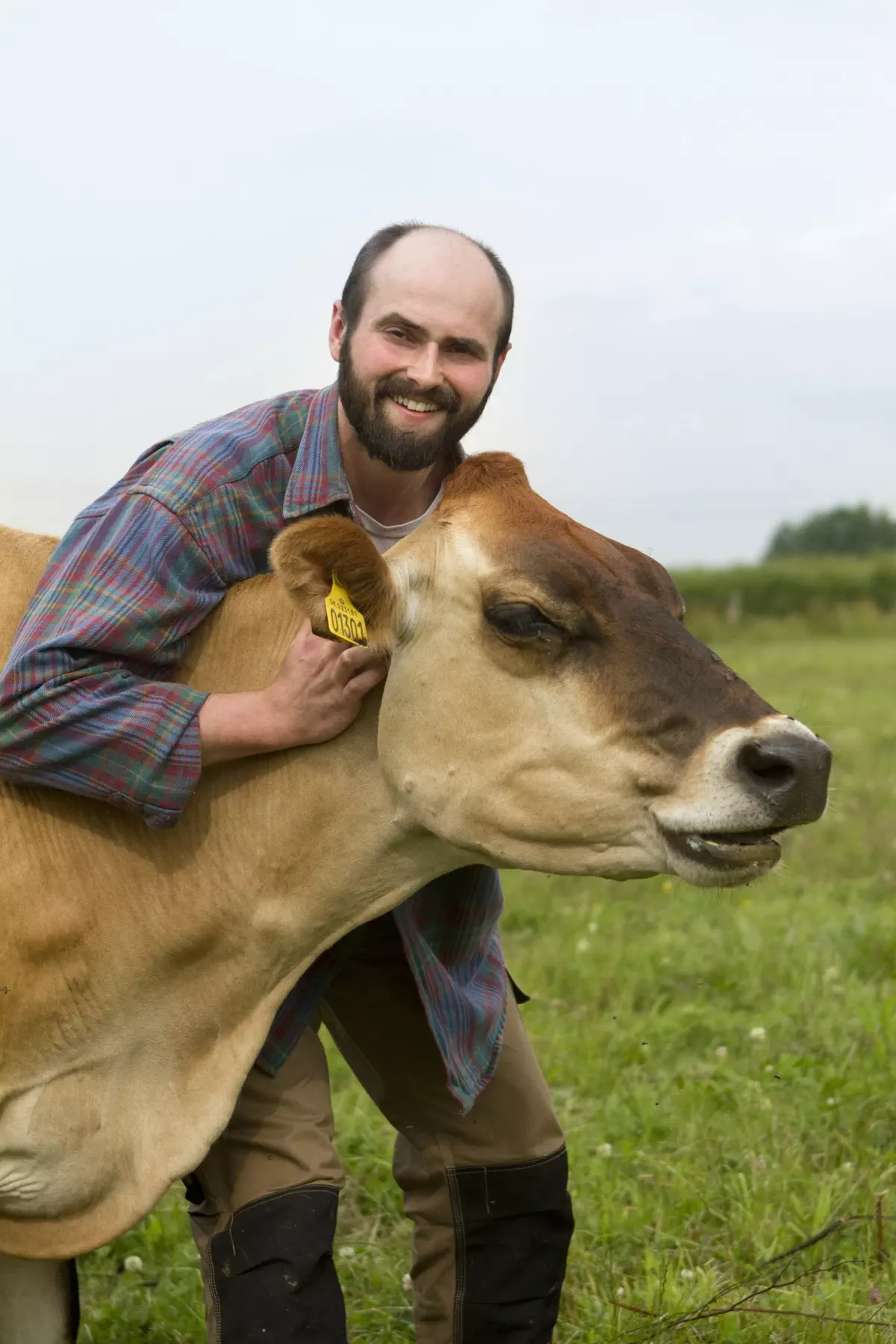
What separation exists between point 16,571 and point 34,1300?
1.87 metres

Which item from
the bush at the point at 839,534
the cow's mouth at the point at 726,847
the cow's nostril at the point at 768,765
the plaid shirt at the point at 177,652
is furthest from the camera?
the bush at the point at 839,534

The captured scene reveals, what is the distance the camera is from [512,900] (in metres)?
8.66

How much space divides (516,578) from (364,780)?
611 mm

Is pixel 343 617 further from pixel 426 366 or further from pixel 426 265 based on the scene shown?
pixel 426 265

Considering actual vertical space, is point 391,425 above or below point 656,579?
above

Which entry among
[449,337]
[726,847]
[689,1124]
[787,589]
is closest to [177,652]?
[449,337]

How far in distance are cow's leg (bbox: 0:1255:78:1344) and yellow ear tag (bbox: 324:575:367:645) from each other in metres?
1.89

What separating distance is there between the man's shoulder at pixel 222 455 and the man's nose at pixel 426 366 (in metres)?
0.30

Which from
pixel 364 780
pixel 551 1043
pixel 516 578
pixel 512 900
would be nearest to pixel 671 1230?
pixel 551 1043

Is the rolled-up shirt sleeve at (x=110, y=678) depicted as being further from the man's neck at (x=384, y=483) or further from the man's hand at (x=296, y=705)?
the man's neck at (x=384, y=483)

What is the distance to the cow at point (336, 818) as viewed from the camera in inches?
134

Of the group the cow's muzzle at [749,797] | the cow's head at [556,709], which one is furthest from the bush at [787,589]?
the cow's muzzle at [749,797]

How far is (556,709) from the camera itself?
346 cm

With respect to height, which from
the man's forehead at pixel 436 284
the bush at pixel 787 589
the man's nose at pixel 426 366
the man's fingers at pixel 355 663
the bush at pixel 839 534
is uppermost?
the man's forehead at pixel 436 284
